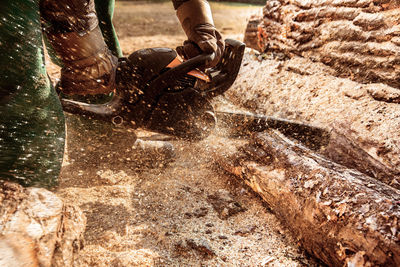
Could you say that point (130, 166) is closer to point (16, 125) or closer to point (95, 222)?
point (95, 222)

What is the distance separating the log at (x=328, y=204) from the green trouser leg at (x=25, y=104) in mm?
978

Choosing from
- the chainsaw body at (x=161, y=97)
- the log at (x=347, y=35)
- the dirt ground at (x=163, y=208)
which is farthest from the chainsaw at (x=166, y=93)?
the log at (x=347, y=35)

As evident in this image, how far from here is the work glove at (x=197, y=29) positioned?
1.49 metres

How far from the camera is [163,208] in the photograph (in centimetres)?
138

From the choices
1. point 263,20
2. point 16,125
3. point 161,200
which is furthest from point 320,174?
point 263,20

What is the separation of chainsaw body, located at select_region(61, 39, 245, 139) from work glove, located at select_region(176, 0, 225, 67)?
0.24 feet

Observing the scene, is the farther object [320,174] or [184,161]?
[184,161]

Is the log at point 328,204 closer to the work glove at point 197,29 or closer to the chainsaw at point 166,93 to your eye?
the chainsaw at point 166,93

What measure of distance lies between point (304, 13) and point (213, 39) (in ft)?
4.20

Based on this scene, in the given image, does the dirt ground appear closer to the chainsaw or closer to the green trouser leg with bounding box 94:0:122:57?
the chainsaw

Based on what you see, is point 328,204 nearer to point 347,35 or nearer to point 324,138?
point 324,138

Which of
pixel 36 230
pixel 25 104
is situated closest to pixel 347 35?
pixel 25 104

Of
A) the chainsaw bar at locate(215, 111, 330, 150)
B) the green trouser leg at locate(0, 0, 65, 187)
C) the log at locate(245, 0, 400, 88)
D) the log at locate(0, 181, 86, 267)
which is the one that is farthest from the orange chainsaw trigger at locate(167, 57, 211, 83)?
the log at locate(245, 0, 400, 88)

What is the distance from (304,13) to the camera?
7.64ft
